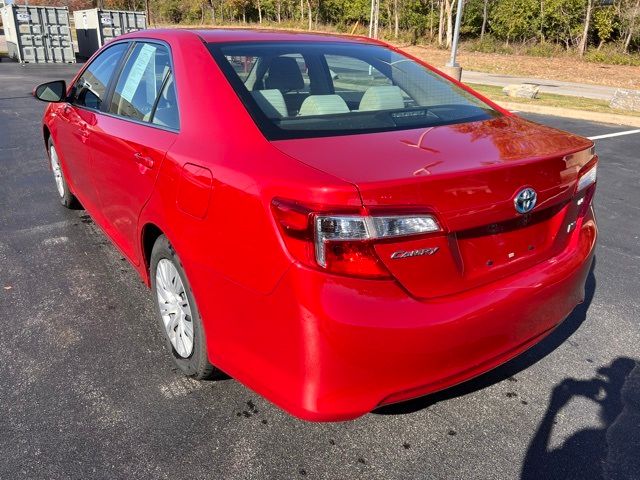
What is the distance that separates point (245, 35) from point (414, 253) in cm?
179

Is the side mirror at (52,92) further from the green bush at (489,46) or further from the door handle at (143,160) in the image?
the green bush at (489,46)

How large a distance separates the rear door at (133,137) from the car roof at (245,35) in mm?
99

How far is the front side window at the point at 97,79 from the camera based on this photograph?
3.63m

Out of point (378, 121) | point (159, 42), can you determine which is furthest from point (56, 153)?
point (378, 121)

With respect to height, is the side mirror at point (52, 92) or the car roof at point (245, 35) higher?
the car roof at point (245, 35)

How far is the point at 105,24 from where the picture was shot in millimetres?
26234

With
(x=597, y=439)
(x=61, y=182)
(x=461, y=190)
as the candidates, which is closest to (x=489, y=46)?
(x=61, y=182)

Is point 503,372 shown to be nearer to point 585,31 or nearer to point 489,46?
point 585,31

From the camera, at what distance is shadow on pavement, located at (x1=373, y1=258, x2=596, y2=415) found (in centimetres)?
258

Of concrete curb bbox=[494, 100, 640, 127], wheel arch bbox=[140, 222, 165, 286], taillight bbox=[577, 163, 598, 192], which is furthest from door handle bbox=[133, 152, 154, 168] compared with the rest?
concrete curb bbox=[494, 100, 640, 127]

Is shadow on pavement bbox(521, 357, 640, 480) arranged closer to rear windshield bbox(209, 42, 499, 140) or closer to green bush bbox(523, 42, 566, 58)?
rear windshield bbox(209, 42, 499, 140)

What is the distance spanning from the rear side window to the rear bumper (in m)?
1.20

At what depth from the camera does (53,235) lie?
4.65 meters

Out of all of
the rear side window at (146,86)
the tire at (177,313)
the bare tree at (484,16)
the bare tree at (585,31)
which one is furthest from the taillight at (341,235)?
the bare tree at (484,16)
